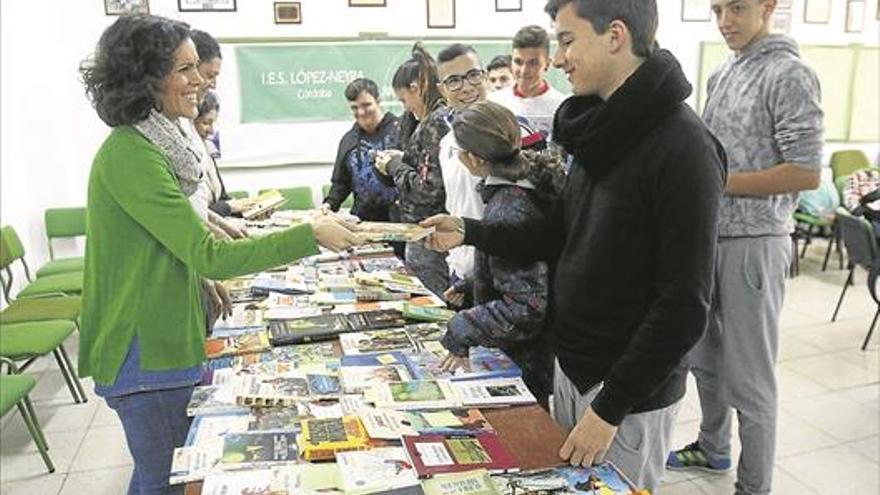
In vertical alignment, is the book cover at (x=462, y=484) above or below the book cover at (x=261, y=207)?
below

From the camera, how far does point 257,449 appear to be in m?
1.44

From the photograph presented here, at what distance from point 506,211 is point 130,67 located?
3.23 ft

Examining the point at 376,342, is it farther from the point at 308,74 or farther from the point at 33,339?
the point at 308,74


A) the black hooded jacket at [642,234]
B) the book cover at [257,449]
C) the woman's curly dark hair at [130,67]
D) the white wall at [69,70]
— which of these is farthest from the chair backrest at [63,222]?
the black hooded jacket at [642,234]

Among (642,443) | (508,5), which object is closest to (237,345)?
(642,443)

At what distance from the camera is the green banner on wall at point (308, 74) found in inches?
211

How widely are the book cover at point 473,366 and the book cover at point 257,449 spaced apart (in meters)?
0.43

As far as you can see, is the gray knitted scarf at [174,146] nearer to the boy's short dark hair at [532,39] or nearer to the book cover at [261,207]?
the book cover at [261,207]

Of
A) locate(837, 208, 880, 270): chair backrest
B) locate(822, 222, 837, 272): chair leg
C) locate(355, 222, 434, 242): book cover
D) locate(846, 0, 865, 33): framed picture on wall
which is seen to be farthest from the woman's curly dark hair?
locate(846, 0, 865, 33): framed picture on wall

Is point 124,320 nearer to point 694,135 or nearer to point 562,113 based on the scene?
point 562,113

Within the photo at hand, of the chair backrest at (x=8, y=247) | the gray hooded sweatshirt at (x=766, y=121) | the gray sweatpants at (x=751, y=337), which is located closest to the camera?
the gray hooded sweatshirt at (x=766, y=121)

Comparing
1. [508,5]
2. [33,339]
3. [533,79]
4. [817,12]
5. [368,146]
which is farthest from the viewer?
[817,12]

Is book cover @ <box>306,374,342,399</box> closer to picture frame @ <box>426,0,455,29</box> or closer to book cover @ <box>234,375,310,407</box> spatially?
book cover @ <box>234,375,310,407</box>

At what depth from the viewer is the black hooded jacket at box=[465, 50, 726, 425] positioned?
51.4 inches
